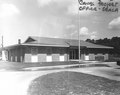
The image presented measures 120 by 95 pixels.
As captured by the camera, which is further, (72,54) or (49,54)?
(72,54)

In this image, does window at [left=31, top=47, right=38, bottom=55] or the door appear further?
the door

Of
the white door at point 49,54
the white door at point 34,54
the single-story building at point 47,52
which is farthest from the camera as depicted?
the white door at point 49,54

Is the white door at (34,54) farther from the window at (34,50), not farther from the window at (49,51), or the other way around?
the window at (49,51)

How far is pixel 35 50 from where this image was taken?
59.8ft

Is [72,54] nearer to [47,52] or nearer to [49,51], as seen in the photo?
[49,51]

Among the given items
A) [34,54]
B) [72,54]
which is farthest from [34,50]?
[72,54]

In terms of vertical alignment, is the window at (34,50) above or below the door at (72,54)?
above

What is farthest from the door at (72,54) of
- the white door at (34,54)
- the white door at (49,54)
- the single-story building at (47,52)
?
the white door at (34,54)

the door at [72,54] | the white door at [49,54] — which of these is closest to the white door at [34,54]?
the white door at [49,54]

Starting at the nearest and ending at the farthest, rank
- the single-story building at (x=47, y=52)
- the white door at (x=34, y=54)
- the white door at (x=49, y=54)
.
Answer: the single-story building at (x=47, y=52) → the white door at (x=34, y=54) → the white door at (x=49, y=54)

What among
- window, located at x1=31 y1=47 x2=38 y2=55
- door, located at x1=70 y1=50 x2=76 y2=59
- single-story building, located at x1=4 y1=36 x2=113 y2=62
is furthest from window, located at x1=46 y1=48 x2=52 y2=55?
door, located at x1=70 y1=50 x2=76 y2=59

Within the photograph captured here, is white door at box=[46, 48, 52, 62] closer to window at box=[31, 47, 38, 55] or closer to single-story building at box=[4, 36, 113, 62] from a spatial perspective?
single-story building at box=[4, 36, 113, 62]

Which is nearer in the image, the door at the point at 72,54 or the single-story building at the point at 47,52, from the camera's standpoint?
the single-story building at the point at 47,52

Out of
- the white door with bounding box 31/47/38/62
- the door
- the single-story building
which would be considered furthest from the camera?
the door
